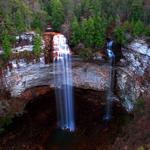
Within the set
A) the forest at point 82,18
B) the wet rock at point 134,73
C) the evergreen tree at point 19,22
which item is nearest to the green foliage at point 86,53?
the forest at point 82,18

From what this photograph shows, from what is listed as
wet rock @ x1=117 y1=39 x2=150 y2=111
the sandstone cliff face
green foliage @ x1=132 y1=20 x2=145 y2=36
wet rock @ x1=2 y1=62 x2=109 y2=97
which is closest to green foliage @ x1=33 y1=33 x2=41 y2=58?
the sandstone cliff face

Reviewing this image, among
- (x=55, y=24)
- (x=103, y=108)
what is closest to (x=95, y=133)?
(x=103, y=108)

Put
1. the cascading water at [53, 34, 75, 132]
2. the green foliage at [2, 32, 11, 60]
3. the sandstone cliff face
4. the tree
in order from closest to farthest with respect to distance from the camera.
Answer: the green foliage at [2, 32, 11, 60] < the sandstone cliff face < the cascading water at [53, 34, 75, 132] < the tree

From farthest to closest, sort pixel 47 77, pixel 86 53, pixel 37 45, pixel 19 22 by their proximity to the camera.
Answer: pixel 47 77 → pixel 86 53 → pixel 37 45 → pixel 19 22

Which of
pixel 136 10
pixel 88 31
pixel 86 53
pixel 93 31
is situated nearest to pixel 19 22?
pixel 88 31

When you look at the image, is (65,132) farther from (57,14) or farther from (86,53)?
(57,14)

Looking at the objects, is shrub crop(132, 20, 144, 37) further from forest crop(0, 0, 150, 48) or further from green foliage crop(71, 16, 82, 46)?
green foliage crop(71, 16, 82, 46)
